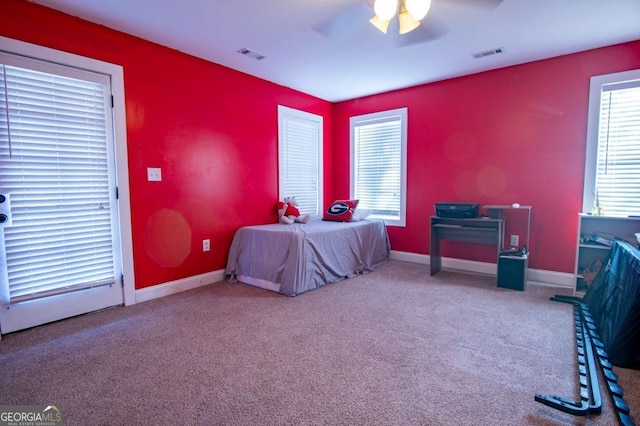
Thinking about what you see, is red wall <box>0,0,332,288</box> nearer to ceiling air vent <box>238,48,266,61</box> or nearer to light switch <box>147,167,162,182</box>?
light switch <box>147,167,162,182</box>

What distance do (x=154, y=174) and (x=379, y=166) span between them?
10.2 feet

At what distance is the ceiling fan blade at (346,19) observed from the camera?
7.50 ft

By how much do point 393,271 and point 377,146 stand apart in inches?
76.3

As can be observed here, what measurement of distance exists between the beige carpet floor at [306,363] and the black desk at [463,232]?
80 cm

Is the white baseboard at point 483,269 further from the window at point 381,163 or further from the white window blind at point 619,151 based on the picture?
the white window blind at point 619,151

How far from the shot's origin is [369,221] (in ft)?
14.5

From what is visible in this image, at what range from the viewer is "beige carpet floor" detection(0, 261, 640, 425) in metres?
1.53

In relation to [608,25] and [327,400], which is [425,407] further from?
[608,25]

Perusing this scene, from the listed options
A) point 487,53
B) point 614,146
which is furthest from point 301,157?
point 614,146

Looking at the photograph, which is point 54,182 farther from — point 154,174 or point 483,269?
point 483,269

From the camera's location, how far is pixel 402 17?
214cm

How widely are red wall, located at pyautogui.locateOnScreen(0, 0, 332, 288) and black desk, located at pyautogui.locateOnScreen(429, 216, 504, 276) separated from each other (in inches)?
85.9

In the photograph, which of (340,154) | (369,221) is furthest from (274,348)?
(340,154)

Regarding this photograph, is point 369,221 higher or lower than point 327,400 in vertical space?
higher
